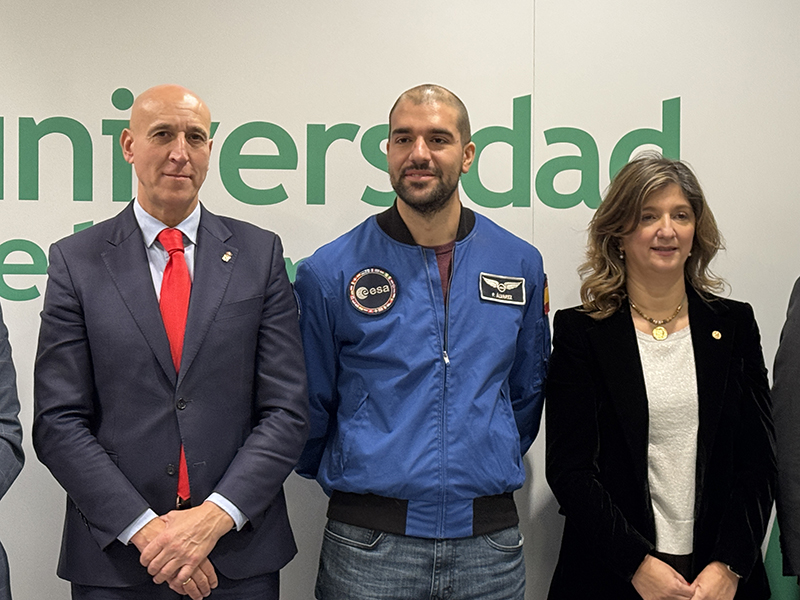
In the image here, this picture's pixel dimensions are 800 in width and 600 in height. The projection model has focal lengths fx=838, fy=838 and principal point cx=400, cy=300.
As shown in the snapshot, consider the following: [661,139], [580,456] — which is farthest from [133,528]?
[661,139]

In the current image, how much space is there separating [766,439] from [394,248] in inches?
46.7

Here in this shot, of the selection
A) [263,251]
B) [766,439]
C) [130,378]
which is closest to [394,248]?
[263,251]

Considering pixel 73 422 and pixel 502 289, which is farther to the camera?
pixel 502 289

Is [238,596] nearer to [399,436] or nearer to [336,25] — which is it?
[399,436]

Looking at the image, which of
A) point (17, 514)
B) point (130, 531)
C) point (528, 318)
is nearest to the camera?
point (130, 531)

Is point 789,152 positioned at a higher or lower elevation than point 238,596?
higher

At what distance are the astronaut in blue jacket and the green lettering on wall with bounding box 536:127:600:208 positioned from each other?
0.51 metres

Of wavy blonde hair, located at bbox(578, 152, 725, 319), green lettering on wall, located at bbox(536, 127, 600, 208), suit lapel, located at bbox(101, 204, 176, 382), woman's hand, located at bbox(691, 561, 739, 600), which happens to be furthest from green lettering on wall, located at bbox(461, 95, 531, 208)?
woman's hand, located at bbox(691, 561, 739, 600)

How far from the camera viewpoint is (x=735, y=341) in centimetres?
243

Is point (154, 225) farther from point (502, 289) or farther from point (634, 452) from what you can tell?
point (634, 452)

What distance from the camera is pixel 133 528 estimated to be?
6.67 feet

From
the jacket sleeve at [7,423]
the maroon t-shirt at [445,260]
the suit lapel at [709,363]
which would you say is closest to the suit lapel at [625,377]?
the suit lapel at [709,363]

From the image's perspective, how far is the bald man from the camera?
205 centimetres

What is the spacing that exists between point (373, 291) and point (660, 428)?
899mm
